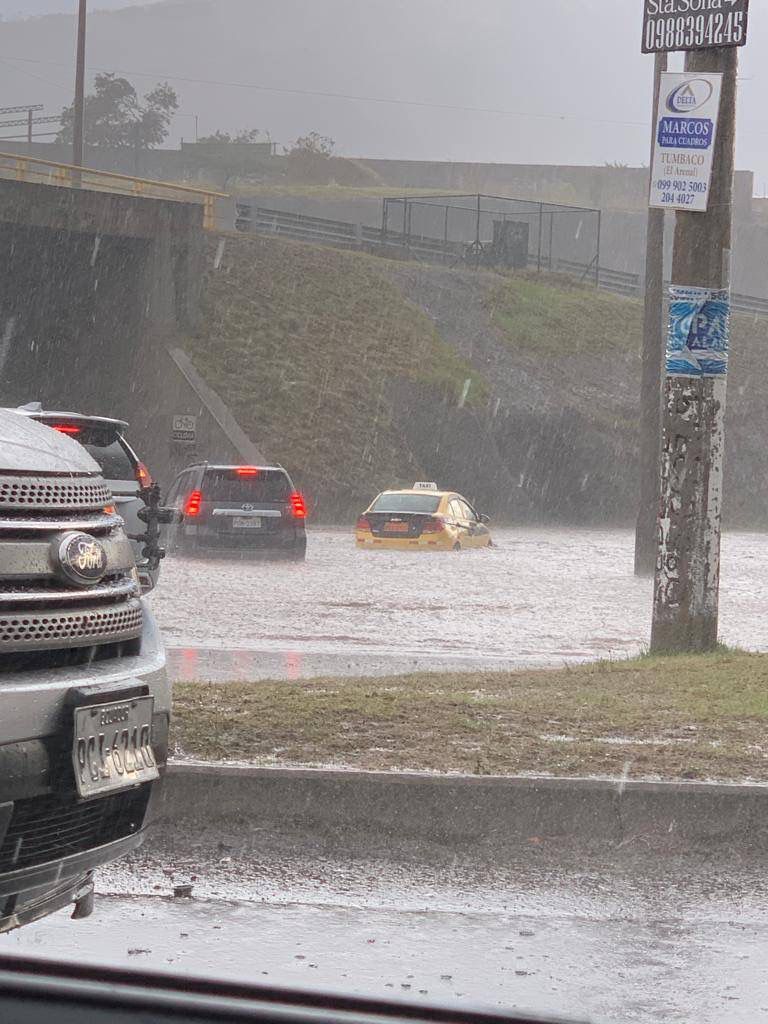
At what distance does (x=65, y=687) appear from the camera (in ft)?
13.1

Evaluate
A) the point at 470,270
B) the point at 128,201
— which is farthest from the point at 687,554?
the point at 470,270

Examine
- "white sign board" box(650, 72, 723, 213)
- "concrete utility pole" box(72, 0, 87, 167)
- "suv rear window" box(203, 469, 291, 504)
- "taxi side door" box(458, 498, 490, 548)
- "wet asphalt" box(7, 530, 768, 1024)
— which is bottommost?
"taxi side door" box(458, 498, 490, 548)

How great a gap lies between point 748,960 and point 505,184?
381 feet

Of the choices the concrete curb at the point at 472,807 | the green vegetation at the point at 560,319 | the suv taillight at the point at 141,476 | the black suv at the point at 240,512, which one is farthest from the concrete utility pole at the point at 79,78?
the concrete curb at the point at 472,807

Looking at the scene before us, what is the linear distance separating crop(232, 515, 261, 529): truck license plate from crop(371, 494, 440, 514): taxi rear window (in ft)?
12.5

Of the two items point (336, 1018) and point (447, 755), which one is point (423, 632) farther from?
point (336, 1018)

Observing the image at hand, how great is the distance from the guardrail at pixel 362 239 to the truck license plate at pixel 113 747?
48.3 meters

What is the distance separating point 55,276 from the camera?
3953cm

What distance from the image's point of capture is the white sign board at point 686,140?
1083 centimetres

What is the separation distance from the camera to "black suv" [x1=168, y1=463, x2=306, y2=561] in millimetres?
23672

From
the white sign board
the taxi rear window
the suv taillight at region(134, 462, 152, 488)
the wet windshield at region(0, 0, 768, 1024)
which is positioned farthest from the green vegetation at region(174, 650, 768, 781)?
the taxi rear window

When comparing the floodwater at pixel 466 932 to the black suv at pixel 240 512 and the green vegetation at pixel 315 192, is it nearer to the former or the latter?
the black suv at pixel 240 512

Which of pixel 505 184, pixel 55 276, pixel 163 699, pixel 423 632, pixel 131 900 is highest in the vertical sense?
pixel 505 184

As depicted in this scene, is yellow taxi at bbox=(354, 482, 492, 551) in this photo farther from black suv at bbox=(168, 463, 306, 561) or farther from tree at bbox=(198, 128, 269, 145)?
tree at bbox=(198, 128, 269, 145)
